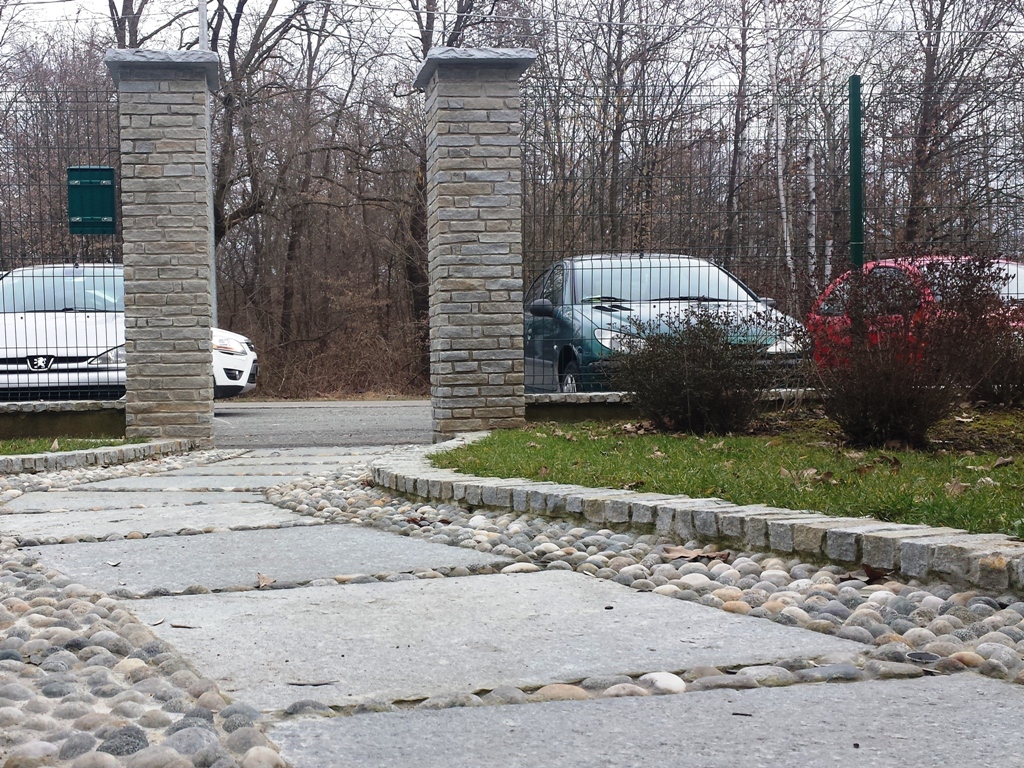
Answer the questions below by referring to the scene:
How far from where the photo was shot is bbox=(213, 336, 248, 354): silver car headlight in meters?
11.0

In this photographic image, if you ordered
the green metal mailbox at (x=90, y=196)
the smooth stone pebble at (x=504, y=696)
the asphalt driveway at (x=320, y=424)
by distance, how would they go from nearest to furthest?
1. the smooth stone pebble at (x=504, y=696)
2. the green metal mailbox at (x=90, y=196)
3. the asphalt driveway at (x=320, y=424)

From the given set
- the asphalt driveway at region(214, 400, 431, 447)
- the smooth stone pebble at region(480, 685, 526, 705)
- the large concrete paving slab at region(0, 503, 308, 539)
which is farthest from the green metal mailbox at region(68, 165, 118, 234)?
the smooth stone pebble at region(480, 685, 526, 705)

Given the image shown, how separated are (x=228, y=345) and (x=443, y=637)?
9095 mm

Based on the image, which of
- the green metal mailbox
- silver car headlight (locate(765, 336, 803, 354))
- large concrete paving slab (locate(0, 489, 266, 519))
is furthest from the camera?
the green metal mailbox

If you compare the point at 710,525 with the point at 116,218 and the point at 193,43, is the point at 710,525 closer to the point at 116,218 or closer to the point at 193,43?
the point at 116,218

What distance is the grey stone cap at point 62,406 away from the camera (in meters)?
8.80

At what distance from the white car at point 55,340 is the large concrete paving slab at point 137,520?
14.0ft

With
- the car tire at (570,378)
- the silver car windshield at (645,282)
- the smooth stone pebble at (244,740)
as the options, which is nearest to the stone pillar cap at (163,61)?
the silver car windshield at (645,282)

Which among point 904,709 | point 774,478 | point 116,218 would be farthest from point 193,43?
point 904,709

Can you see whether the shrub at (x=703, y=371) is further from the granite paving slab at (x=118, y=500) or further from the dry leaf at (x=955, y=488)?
the dry leaf at (x=955, y=488)

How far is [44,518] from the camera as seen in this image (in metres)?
4.88

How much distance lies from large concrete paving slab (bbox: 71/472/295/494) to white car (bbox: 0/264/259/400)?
2.69m

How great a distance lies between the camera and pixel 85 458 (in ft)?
24.7

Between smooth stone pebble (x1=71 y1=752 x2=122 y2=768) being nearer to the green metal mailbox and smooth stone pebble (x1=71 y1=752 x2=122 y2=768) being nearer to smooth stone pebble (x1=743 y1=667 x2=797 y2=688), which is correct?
smooth stone pebble (x1=743 y1=667 x2=797 y2=688)
